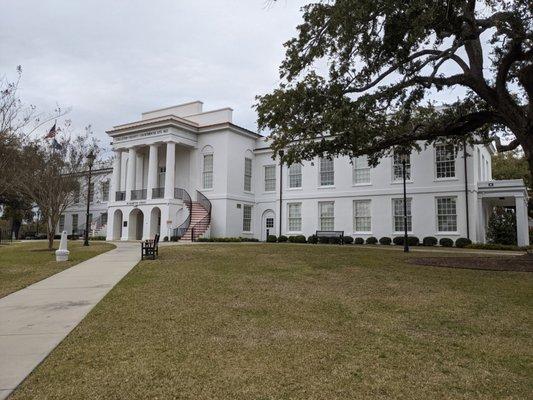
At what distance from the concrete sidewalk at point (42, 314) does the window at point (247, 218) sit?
82.1ft

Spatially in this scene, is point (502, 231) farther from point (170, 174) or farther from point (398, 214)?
point (170, 174)

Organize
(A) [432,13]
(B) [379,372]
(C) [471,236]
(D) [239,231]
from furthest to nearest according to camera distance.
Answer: (D) [239,231] → (C) [471,236] → (A) [432,13] → (B) [379,372]

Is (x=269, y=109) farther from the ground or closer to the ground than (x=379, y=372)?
farther from the ground

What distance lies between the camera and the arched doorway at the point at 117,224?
41.2m

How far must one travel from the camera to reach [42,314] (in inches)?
315

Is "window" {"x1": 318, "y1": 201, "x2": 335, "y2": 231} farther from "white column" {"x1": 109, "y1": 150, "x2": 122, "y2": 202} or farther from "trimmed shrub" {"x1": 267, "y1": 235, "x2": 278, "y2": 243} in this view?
"white column" {"x1": 109, "y1": 150, "x2": 122, "y2": 202}

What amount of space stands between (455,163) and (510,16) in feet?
55.6

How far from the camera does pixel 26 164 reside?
70.8ft

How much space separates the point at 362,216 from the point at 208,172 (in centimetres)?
1418

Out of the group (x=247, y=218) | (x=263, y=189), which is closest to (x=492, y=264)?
(x=263, y=189)

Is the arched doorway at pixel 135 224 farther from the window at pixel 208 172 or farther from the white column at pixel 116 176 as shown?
the window at pixel 208 172

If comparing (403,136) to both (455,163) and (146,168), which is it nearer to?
(455,163)

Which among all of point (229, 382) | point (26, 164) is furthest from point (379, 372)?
point (26, 164)

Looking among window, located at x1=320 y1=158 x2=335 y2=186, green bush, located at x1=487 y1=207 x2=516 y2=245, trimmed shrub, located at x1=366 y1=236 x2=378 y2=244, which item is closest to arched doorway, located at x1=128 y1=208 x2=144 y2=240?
window, located at x1=320 y1=158 x2=335 y2=186
